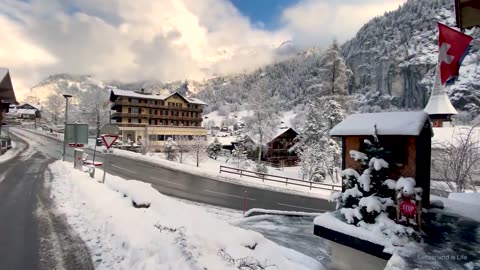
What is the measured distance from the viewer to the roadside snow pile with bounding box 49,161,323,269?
5855 millimetres

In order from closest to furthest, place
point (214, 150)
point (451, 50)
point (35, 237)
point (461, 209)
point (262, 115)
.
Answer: point (451, 50), point (35, 237), point (461, 209), point (262, 115), point (214, 150)

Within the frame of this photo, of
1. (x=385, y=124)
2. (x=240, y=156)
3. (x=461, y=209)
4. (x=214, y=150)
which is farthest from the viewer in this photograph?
(x=214, y=150)

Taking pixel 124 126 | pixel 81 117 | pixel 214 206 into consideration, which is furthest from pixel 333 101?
pixel 81 117

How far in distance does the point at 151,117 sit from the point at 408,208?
2310 inches

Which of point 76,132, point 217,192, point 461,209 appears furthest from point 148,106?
point 461,209

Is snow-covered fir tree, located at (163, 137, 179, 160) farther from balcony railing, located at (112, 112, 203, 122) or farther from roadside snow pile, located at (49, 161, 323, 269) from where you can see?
roadside snow pile, located at (49, 161, 323, 269)

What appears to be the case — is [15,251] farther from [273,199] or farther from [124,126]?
[124,126]

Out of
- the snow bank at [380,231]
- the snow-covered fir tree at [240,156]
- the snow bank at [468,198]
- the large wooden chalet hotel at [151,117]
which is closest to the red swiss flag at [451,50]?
the snow bank at [380,231]

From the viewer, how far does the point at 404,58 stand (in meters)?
137

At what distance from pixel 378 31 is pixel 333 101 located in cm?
14920

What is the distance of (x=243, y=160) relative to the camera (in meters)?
40.7

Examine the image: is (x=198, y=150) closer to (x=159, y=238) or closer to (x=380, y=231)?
(x=159, y=238)

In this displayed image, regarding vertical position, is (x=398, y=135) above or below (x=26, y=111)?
below

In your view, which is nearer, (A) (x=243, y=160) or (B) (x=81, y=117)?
(A) (x=243, y=160)
